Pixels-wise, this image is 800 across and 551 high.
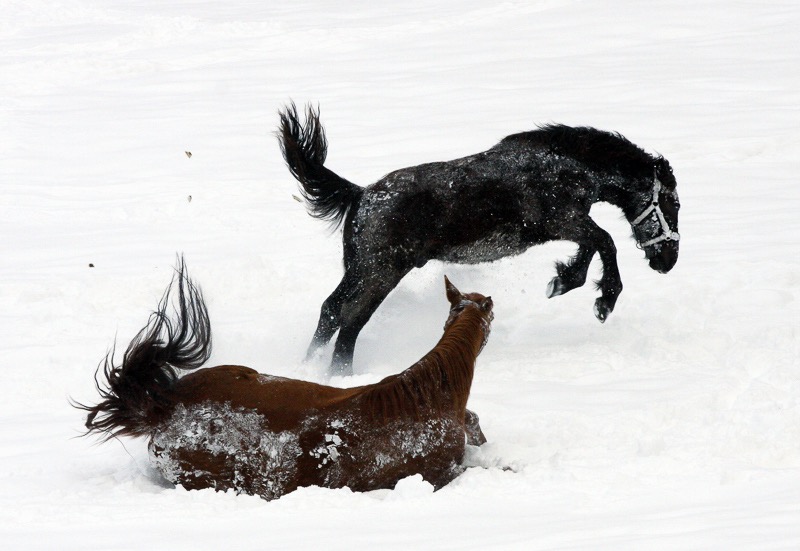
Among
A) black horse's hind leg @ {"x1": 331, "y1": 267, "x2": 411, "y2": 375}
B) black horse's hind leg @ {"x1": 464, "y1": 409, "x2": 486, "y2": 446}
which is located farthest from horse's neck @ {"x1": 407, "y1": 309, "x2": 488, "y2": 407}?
black horse's hind leg @ {"x1": 331, "y1": 267, "x2": 411, "y2": 375}

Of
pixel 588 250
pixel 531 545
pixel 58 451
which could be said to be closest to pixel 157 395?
pixel 58 451

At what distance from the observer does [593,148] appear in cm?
687

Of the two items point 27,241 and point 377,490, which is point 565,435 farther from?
point 27,241

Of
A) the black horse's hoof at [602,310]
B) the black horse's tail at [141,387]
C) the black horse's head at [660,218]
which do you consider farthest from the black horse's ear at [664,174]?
the black horse's tail at [141,387]

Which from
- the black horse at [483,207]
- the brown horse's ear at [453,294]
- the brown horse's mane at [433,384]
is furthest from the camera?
the black horse at [483,207]

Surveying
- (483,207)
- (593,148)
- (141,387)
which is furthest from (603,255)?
(141,387)

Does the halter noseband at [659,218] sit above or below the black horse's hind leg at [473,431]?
above

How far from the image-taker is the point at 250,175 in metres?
11.1

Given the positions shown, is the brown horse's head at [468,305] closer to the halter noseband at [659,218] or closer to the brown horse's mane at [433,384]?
the brown horse's mane at [433,384]

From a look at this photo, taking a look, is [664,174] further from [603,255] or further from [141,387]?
[141,387]

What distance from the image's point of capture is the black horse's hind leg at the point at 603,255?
6.73 metres

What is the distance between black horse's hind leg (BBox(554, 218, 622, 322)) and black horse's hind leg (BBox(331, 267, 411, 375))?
4.09ft

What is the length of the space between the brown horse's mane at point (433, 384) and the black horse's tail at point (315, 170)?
7.11 ft

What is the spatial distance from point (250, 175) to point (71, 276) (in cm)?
332
